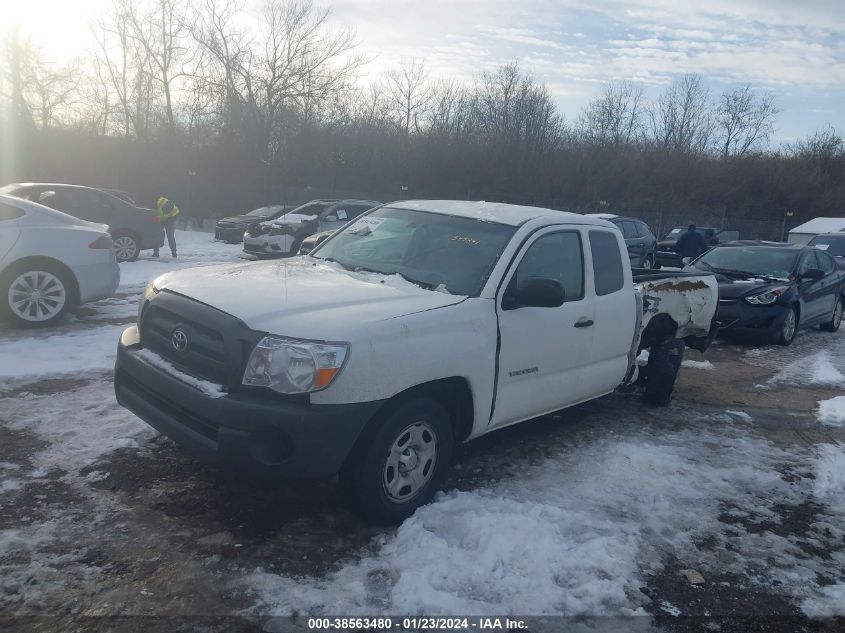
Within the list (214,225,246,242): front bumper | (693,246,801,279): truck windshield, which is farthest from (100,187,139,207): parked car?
(693,246,801,279): truck windshield

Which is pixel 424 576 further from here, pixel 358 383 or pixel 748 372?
pixel 748 372

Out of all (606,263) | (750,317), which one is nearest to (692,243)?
(750,317)

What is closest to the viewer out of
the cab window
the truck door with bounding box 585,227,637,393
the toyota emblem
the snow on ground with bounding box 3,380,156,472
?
the toyota emblem

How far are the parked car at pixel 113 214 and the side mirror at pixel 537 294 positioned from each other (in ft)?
42.0

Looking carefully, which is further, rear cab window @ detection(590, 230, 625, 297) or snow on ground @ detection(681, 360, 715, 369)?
snow on ground @ detection(681, 360, 715, 369)

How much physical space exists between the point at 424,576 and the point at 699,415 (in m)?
4.29

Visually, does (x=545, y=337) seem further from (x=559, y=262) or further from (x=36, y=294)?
(x=36, y=294)

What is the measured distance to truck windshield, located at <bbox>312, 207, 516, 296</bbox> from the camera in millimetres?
4730

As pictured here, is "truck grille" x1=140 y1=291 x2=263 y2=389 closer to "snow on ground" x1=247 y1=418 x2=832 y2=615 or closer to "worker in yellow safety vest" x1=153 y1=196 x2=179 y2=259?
"snow on ground" x1=247 y1=418 x2=832 y2=615

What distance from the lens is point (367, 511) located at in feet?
12.9

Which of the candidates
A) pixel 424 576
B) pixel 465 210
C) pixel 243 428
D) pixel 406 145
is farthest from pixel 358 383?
pixel 406 145

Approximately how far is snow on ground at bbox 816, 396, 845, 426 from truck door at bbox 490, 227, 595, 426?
9.65 ft

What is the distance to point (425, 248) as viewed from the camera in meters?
5.09

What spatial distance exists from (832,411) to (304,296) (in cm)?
588
